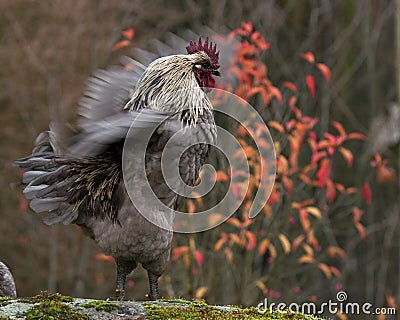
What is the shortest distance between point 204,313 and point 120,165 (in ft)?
3.75

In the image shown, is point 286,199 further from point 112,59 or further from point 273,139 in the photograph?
point 112,59

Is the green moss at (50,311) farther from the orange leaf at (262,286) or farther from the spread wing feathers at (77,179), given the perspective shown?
the orange leaf at (262,286)

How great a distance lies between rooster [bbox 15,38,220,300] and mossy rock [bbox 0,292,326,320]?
76 cm

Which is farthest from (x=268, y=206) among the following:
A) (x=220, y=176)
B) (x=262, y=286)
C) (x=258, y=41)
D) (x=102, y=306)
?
(x=102, y=306)

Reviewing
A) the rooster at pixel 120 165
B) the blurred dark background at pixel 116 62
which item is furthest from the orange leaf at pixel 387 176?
the rooster at pixel 120 165

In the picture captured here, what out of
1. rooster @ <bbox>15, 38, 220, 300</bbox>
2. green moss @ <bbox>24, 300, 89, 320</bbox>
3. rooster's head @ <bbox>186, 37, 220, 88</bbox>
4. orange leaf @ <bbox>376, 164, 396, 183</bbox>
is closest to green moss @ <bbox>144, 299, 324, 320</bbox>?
green moss @ <bbox>24, 300, 89, 320</bbox>

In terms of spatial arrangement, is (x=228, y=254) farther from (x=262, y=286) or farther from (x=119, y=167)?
(x=119, y=167)

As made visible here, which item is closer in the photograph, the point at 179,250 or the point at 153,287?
the point at 153,287

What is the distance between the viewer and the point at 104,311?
3.12m

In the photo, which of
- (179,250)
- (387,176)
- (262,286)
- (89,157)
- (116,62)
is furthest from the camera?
(116,62)

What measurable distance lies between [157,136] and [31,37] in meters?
6.13

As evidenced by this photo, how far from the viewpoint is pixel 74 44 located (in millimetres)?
9367

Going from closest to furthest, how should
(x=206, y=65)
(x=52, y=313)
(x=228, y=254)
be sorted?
(x=52, y=313) < (x=206, y=65) < (x=228, y=254)

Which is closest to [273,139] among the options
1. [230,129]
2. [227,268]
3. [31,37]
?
[230,129]
